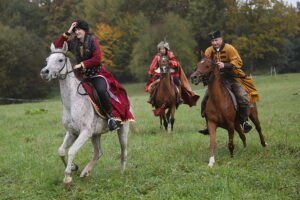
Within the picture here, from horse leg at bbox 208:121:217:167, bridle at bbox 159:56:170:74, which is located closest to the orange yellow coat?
horse leg at bbox 208:121:217:167

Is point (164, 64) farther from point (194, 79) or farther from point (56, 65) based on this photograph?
point (56, 65)

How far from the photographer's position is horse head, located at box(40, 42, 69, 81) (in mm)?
7477

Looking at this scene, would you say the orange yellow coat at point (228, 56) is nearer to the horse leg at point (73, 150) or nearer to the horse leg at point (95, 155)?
the horse leg at point (95, 155)

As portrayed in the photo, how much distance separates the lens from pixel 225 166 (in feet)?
27.9

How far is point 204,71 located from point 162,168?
93.0 inches

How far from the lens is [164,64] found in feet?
47.6

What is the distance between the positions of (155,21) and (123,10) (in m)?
6.28

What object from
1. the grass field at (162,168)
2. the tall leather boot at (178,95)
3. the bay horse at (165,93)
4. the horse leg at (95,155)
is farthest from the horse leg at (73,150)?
the tall leather boot at (178,95)

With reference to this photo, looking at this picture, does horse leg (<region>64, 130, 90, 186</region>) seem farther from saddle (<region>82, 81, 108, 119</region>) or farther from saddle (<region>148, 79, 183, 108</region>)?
saddle (<region>148, 79, 183, 108</region>)

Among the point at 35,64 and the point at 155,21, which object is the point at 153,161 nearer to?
the point at 35,64

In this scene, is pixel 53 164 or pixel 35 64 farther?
pixel 35 64

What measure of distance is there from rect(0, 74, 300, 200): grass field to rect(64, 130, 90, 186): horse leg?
0.19 m

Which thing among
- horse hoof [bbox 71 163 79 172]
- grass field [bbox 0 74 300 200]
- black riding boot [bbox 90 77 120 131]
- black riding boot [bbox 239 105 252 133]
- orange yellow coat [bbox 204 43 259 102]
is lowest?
grass field [bbox 0 74 300 200]

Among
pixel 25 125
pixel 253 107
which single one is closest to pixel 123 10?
pixel 25 125
